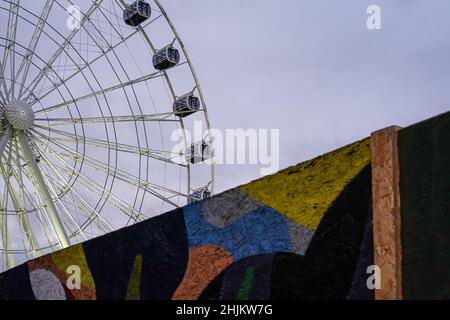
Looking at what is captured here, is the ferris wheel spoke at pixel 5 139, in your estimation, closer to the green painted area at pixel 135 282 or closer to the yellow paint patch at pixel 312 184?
the green painted area at pixel 135 282

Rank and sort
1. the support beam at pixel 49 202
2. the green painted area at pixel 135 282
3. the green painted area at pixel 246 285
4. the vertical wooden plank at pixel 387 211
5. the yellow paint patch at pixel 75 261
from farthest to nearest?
the support beam at pixel 49 202, the yellow paint patch at pixel 75 261, the green painted area at pixel 135 282, the green painted area at pixel 246 285, the vertical wooden plank at pixel 387 211

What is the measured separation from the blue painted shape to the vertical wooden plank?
66.3 inches

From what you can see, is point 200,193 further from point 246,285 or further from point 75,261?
point 246,285

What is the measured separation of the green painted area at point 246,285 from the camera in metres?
10.9

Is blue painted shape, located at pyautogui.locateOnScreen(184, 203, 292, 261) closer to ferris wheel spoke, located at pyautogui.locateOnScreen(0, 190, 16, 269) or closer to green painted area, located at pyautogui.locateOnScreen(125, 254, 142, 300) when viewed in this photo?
green painted area, located at pyautogui.locateOnScreen(125, 254, 142, 300)

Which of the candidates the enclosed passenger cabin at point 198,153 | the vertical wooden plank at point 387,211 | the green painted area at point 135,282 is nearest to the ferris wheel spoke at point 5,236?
the enclosed passenger cabin at point 198,153

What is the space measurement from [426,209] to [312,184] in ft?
6.57

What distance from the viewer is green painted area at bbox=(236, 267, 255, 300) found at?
430 inches

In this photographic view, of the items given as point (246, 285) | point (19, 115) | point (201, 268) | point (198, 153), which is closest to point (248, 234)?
point (246, 285)

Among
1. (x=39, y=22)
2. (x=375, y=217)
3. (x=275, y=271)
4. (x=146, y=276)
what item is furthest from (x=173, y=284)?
(x=39, y=22)

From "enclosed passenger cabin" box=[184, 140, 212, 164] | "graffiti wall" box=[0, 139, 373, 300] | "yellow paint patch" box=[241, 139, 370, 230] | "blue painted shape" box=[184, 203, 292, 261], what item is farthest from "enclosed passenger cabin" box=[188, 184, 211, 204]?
"yellow paint patch" box=[241, 139, 370, 230]

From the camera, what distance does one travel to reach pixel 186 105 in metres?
27.9

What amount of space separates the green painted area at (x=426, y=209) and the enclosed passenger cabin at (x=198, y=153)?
63.0 feet

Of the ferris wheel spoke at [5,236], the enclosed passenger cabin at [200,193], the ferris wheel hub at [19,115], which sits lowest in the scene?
the ferris wheel spoke at [5,236]
